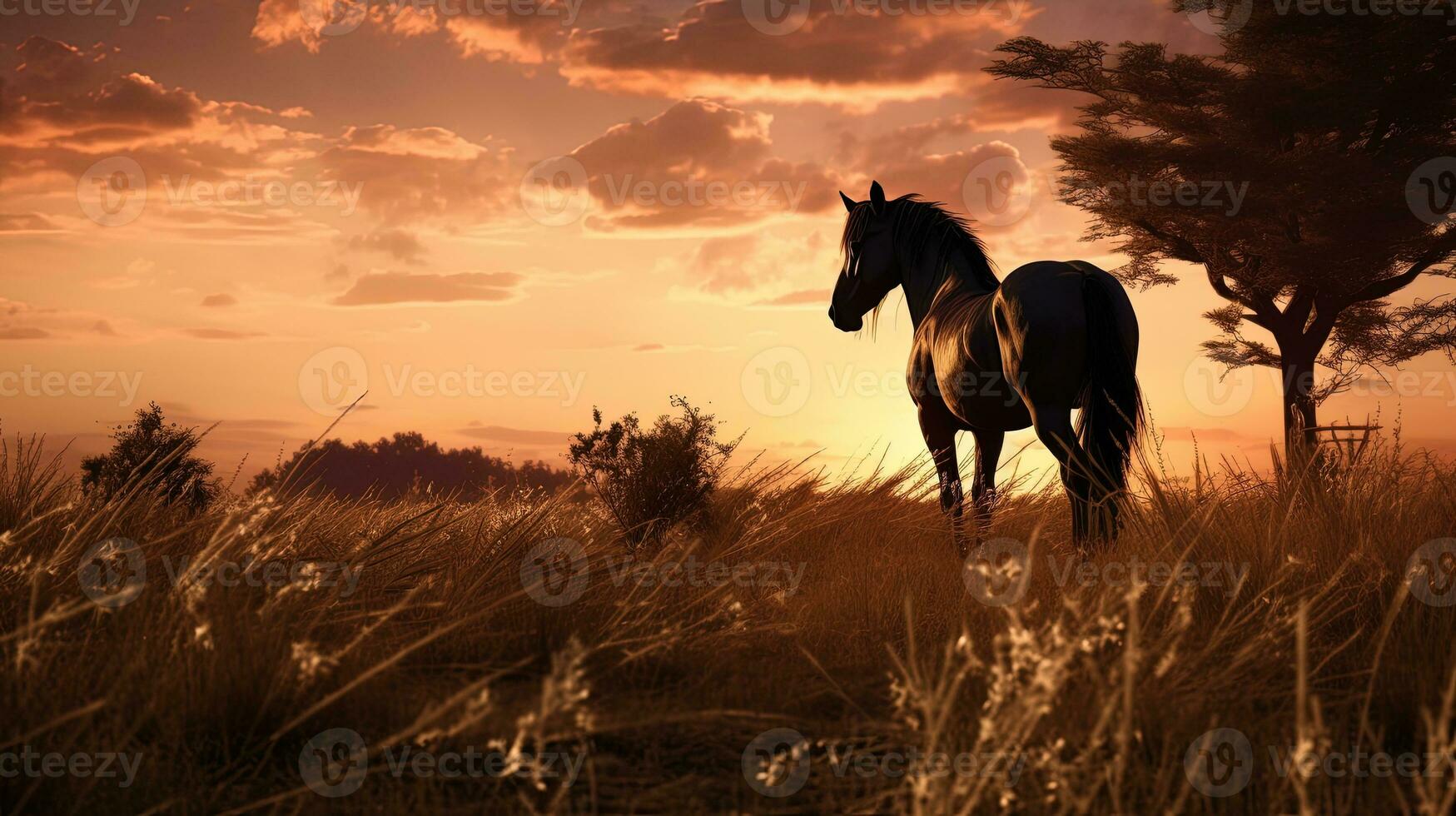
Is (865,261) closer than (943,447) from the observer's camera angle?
No

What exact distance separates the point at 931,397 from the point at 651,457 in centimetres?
207

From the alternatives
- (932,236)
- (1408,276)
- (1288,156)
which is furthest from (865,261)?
(1408,276)

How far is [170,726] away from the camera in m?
3.00

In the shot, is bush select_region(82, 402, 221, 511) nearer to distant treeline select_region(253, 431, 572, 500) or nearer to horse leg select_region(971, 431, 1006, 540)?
distant treeline select_region(253, 431, 572, 500)

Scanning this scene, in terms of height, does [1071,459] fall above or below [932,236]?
below

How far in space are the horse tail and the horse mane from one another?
140 cm

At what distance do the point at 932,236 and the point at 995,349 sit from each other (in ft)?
4.58

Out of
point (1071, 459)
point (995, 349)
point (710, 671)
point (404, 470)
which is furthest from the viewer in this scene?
point (404, 470)

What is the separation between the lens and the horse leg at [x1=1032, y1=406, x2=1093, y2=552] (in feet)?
19.5

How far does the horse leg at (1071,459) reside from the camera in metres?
5.93

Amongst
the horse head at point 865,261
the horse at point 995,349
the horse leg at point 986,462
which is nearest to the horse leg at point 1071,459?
the horse at point 995,349

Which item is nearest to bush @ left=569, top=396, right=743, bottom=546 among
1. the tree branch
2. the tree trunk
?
the tree trunk

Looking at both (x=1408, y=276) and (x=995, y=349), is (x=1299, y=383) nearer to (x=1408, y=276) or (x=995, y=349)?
(x=1408, y=276)

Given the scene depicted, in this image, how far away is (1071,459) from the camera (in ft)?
19.6
